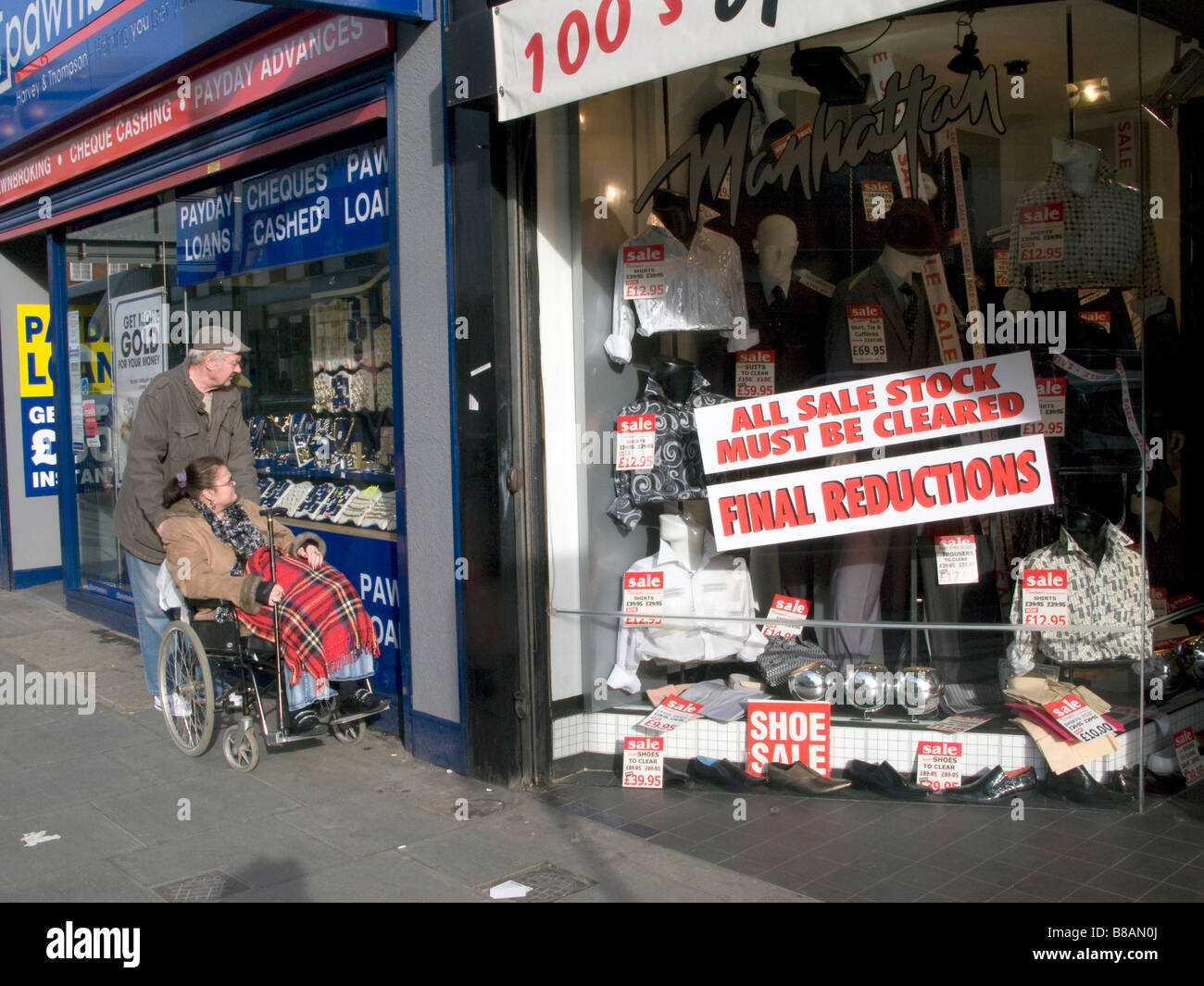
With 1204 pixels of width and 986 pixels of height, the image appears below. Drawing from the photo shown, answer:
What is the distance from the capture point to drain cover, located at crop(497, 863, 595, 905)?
399cm

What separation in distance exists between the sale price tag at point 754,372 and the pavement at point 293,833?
6.96 ft

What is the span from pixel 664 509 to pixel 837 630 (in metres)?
1.00

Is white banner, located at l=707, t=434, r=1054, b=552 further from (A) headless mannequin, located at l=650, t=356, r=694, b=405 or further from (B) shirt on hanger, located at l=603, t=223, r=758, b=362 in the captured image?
(B) shirt on hanger, located at l=603, t=223, r=758, b=362

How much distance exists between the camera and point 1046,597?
4.84m

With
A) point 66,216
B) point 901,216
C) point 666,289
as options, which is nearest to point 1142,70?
point 901,216

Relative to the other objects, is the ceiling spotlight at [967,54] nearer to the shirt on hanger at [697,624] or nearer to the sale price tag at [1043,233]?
the sale price tag at [1043,233]

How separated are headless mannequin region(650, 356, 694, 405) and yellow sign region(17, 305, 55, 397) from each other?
6.93 metres

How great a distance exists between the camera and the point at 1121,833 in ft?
14.3

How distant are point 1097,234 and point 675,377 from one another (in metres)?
1.94

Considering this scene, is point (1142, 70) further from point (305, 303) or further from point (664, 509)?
point (305, 303)

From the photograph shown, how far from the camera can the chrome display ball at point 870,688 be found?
5.11m

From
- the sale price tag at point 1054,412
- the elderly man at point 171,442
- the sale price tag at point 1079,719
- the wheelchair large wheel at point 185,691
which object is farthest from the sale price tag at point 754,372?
the wheelchair large wheel at point 185,691

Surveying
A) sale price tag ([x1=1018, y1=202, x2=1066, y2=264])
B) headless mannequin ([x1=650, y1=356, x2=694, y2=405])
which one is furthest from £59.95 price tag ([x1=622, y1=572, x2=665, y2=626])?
sale price tag ([x1=1018, y1=202, x2=1066, y2=264])

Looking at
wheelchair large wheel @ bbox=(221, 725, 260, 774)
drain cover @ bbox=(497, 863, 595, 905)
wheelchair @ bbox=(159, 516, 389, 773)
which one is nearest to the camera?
drain cover @ bbox=(497, 863, 595, 905)
